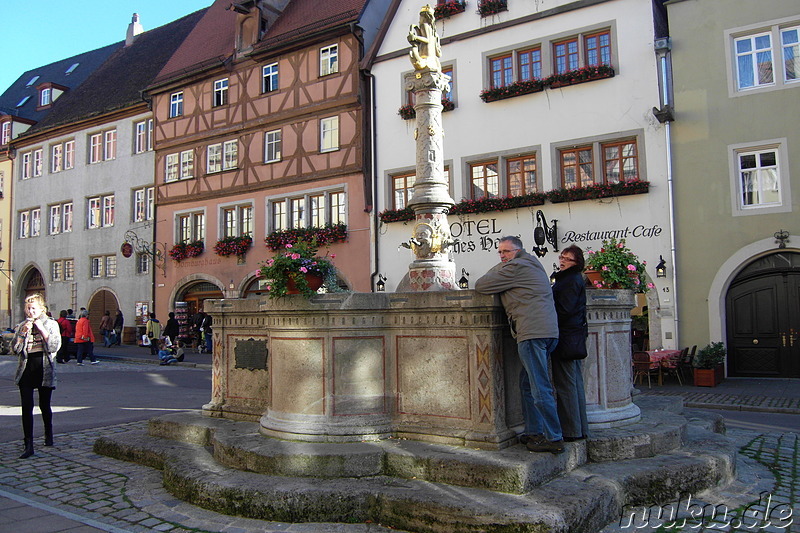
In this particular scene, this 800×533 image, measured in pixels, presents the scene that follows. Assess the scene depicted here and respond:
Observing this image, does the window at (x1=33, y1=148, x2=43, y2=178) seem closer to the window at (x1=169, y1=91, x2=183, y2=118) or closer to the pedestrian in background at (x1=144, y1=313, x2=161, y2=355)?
the window at (x1=169, y1=91, x2=183, y2=118)

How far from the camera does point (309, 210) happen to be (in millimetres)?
22406

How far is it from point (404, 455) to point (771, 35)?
14551 millimetres

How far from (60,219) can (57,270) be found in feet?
7.79

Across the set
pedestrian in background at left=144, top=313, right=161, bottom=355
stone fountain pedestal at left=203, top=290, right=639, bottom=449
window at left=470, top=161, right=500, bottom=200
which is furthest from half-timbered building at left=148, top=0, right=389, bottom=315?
stone fountain pedestal at left=203, top=290, right=639, bottom=449

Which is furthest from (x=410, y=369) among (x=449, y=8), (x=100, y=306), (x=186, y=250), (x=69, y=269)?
(x=69, y=269)

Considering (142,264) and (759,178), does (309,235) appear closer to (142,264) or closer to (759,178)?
(142,264)

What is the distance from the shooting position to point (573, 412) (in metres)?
5.36

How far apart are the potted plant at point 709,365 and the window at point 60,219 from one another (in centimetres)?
2722

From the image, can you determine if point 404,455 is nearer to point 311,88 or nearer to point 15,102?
point 311,88

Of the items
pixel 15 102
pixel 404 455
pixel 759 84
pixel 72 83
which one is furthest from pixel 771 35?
pixel 15 102

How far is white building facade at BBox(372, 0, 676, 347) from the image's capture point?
634 inches

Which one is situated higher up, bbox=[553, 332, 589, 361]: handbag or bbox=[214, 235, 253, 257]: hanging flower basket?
bbox=[214, 235, 253, 257]: hanging flower basket

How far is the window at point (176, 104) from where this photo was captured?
26219mm

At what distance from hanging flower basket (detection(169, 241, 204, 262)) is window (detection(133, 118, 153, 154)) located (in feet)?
16.1
